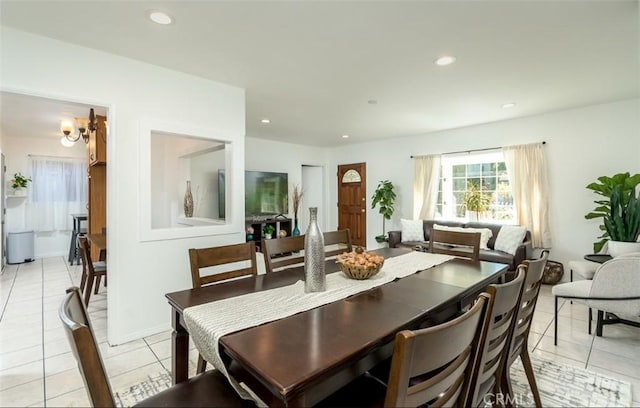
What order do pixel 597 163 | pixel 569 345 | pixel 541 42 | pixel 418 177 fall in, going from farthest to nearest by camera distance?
pixel 418 177
pixel 597 163
pixel 569 345
pixel 541 42

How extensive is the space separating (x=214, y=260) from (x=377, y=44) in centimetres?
198

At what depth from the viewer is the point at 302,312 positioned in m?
1.33

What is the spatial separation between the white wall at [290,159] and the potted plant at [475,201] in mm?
3030

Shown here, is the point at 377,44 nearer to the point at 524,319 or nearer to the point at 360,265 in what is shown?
the point at 360,265

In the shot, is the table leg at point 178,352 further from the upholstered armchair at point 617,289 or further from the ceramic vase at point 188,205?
the ceramic vase at point 188,205

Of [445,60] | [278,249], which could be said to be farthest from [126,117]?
[445,60]

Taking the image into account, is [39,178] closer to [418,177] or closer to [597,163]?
[418,177]

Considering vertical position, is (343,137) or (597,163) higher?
(343,137)

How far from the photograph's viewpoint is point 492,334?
3.77ft

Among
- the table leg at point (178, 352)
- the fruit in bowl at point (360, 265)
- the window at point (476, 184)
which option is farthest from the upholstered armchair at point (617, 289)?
the table leg at point (178, 352)

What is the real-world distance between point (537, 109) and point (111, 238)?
17.1 ft

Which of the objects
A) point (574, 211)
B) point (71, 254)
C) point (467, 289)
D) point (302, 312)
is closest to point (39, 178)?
point (71, 254)

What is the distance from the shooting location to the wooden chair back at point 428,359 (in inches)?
29.4

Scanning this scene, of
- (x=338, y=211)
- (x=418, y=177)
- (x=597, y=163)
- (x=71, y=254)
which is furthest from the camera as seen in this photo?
(x=338, y=211)
